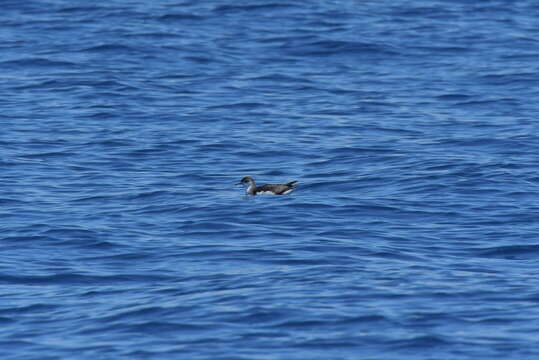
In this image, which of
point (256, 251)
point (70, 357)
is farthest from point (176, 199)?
point (70, 357)

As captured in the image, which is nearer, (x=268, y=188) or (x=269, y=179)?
(x=268, y=188)

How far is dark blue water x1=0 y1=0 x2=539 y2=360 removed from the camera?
11445mm

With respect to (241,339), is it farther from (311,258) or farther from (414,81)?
(414,81)

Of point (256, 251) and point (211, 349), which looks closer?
point (211, 349)

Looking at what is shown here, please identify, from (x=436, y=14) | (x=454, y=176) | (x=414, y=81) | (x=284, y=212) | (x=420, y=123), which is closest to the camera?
(x=284, y=212)

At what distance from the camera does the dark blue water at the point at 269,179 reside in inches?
451

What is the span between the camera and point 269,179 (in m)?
19.6

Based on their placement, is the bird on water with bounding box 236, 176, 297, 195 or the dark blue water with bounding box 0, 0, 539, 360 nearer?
the dark blue water with bounding box 0, 0, 539, 360

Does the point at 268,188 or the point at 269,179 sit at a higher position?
the point at 268,188

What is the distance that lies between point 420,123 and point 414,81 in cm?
396

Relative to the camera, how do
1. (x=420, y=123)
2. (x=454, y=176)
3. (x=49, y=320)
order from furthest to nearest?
(x=420, y=123), (x=454, y=176), (x=49, y=320)

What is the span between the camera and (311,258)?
549 inches

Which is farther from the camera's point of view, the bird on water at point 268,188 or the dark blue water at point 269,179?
the bird on water at point 268,188

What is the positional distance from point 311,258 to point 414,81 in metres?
13.3
